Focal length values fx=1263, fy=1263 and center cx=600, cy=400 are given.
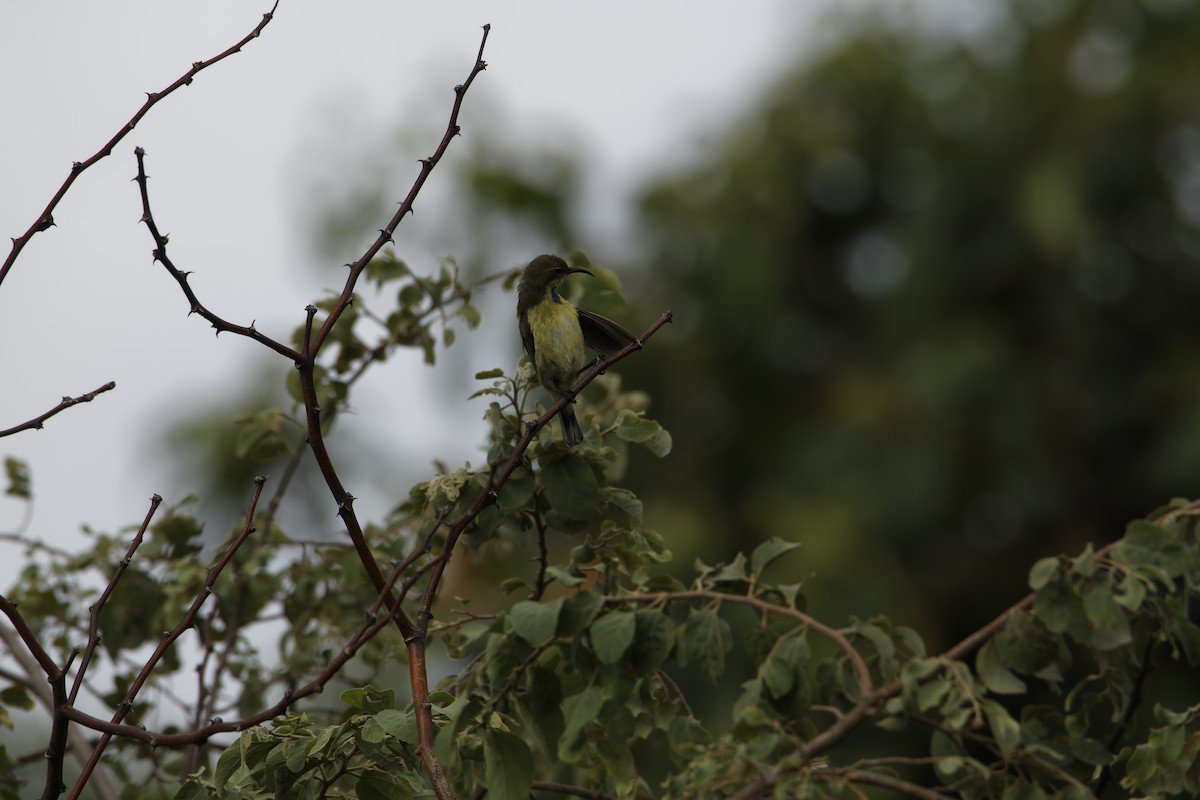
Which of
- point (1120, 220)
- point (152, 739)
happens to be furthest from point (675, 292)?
point (152, 739)

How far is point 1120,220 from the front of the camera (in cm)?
1365

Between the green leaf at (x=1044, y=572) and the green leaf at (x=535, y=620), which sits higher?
the green leaf at (x=535, y=620)

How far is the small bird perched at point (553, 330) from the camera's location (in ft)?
12.8

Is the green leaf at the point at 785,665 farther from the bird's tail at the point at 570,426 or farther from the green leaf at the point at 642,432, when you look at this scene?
the bird's tail at the point at 570,426

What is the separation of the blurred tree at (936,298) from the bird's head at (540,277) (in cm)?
709

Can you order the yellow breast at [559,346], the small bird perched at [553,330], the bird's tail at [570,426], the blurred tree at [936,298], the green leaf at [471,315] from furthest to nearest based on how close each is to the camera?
the blurred tree at [936,298]
the yellow breast at [559,346]
the small bird perched at [553,330]
the green leaf at [471,315]
the bird's tail at [570,426]

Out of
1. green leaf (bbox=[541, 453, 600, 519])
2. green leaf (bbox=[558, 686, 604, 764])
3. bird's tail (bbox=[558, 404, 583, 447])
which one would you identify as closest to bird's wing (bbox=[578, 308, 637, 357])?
bird's tail (bbox=[558, 404, 583, 447])

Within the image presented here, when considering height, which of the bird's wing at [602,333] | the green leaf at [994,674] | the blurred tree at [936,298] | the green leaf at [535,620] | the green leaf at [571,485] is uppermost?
the blurred tree at [936,298]

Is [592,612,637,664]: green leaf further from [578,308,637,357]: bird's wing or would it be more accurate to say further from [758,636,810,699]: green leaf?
[578,308,637,357]: bird's wing

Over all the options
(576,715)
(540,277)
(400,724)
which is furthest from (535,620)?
(540,277)

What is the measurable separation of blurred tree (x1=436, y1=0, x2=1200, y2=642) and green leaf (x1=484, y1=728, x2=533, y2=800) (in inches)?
336

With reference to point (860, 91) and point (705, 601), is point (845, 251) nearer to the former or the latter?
point (860, 91)

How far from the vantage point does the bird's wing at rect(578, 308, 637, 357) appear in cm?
355

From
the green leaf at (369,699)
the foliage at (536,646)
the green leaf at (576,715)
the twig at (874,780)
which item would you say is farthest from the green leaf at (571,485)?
the twig at (874,780)
